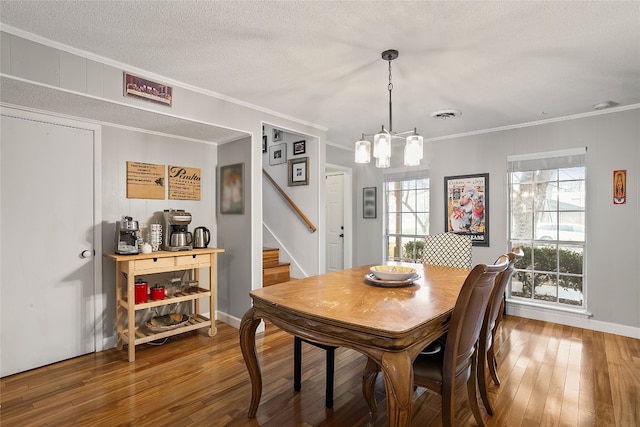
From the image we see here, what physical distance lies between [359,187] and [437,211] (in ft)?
4.50

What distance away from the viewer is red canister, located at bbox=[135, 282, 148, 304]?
2875 mm

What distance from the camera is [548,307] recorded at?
381 centimetres

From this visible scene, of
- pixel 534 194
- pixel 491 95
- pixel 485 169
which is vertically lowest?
pixel 534 194

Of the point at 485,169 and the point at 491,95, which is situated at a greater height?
the point at 491,95

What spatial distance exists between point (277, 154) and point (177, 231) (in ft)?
6.84

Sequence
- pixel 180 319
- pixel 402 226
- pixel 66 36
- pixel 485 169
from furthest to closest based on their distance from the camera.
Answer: pixel 402 226, pixel 485 169, pixel 180 319, pixel 66 36

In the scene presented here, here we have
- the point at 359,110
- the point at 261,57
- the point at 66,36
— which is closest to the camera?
the point at 66,36

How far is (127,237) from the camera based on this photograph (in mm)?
2916

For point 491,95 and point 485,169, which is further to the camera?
point 485,169

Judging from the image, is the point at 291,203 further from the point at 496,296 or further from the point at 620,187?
the point at 620,187

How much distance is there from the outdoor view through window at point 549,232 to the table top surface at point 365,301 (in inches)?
87.0

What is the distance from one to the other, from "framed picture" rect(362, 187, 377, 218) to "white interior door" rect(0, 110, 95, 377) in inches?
147

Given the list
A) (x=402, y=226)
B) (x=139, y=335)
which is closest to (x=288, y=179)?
(x=402, y=226)

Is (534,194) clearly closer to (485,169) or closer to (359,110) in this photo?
(485,169)
